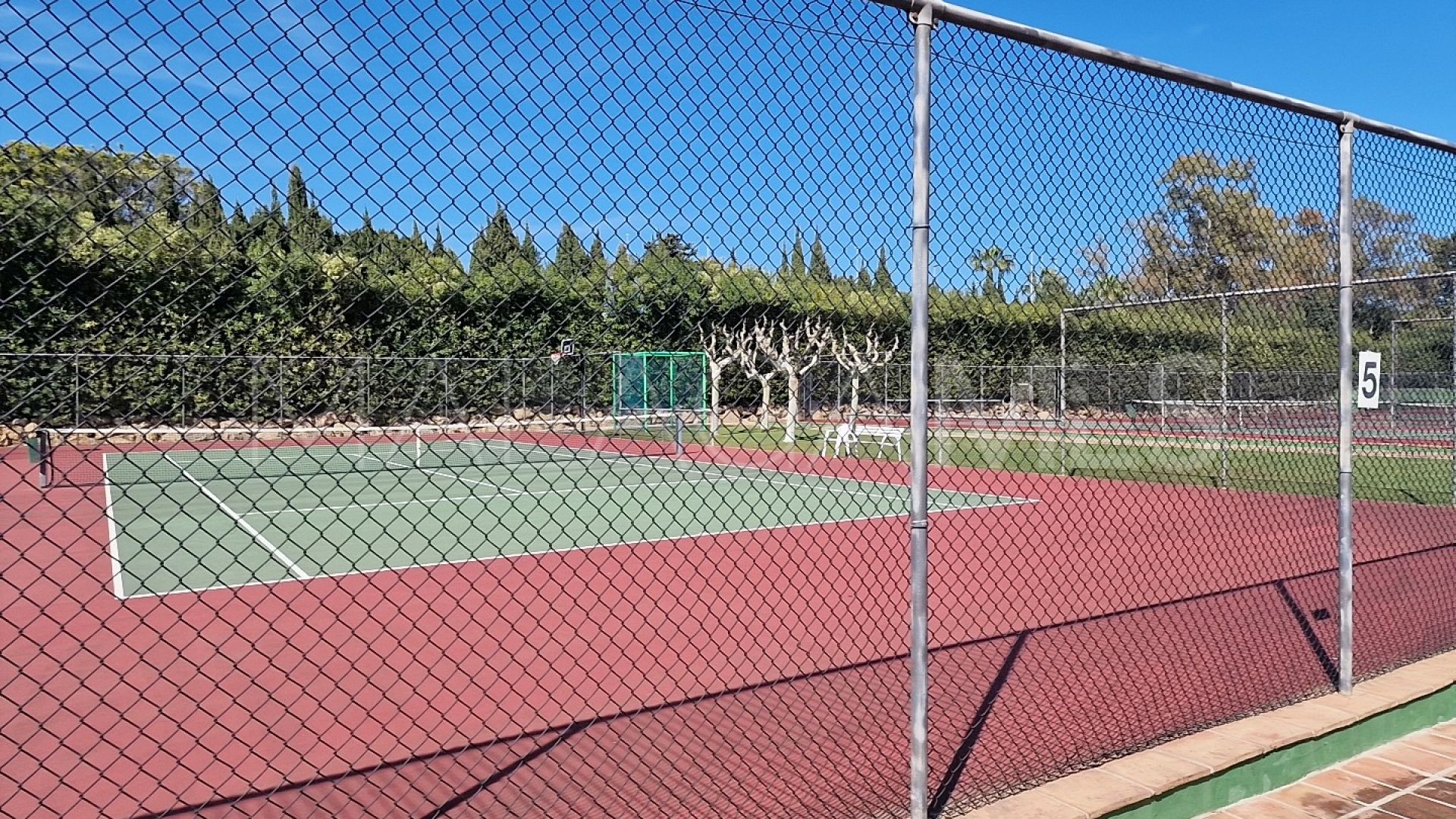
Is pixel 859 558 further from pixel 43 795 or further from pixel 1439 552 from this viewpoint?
pixel 43 795

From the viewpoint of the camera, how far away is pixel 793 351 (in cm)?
2219

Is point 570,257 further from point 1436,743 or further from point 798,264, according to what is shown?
point 1436,743

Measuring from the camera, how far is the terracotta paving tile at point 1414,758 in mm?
3361

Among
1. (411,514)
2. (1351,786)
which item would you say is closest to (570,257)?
(1351,786)

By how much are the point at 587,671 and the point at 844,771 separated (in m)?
1.71

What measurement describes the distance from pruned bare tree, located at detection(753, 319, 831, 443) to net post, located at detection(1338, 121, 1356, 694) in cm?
966

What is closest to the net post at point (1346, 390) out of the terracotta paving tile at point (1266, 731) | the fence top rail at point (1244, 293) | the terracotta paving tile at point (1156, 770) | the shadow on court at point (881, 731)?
the fence top rail at point (1244, 293)

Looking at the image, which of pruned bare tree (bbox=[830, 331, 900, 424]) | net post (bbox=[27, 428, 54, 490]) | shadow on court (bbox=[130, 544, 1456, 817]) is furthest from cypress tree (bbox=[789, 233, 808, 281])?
net post (bbox=[27, 428, 54, 490])

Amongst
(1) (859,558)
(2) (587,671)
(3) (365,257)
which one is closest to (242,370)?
(1) (859,558)

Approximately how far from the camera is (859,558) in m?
8.06

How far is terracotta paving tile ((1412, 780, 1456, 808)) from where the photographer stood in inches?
121

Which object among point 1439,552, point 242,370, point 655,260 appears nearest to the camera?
point 655,260

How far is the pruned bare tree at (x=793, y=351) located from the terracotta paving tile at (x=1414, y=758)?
33.2 ft

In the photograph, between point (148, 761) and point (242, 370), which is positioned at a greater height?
point (242, 370)
